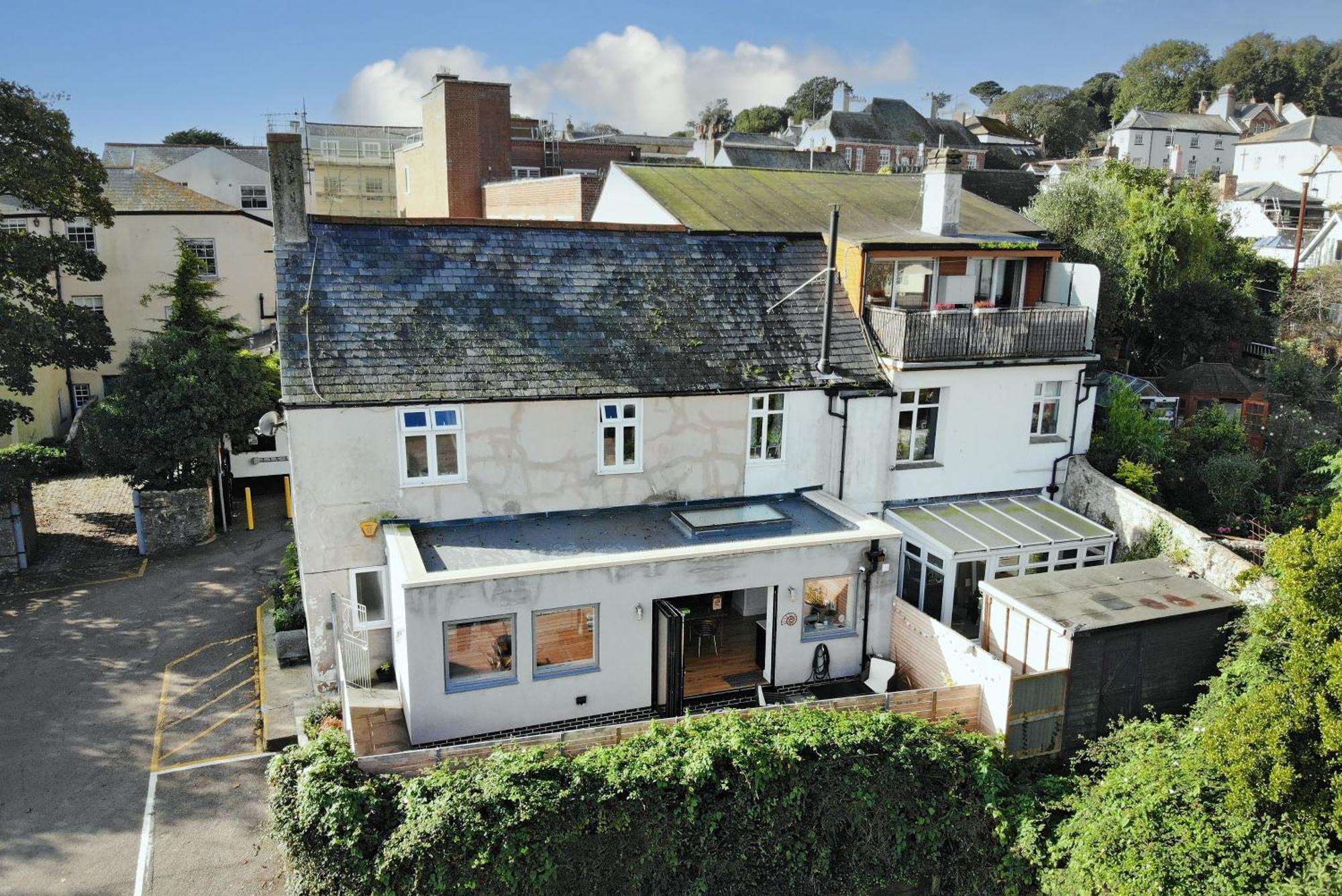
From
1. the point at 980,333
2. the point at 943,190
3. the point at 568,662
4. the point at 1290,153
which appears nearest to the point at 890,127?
the point at 1290,153

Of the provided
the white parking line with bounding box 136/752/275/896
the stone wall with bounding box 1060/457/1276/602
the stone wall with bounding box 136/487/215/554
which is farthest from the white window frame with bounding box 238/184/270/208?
the stone wall with bounding box 1060/457/1276/602

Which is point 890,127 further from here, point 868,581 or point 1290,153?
point 868,581

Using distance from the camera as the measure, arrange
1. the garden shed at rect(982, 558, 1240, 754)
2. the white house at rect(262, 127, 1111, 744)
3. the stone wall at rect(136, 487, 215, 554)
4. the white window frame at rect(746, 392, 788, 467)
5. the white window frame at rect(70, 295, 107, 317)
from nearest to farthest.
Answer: the garden shed at rect(982, 558, 1240, 754) → the white house at rect(262, 127, 1111, 744) → the white window frame at rect(746, 392, 788, 467) → the stone wall at rect(136, 487, 215, 554) → the white window frame at rect(70, 295, 107, 317)

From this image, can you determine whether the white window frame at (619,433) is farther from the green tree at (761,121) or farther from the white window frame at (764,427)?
the green tree at (761,121)

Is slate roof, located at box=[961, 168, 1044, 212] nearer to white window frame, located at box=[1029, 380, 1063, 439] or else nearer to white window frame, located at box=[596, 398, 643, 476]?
white window frame, located at box=[1029, 380, 1063, 439]

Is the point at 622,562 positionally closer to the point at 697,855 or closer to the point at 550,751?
the point at 550,751

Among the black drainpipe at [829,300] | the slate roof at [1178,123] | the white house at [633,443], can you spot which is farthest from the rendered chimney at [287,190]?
the slate roof at [1178,123]

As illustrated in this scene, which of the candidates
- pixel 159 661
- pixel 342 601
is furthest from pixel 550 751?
pixel 159 661
